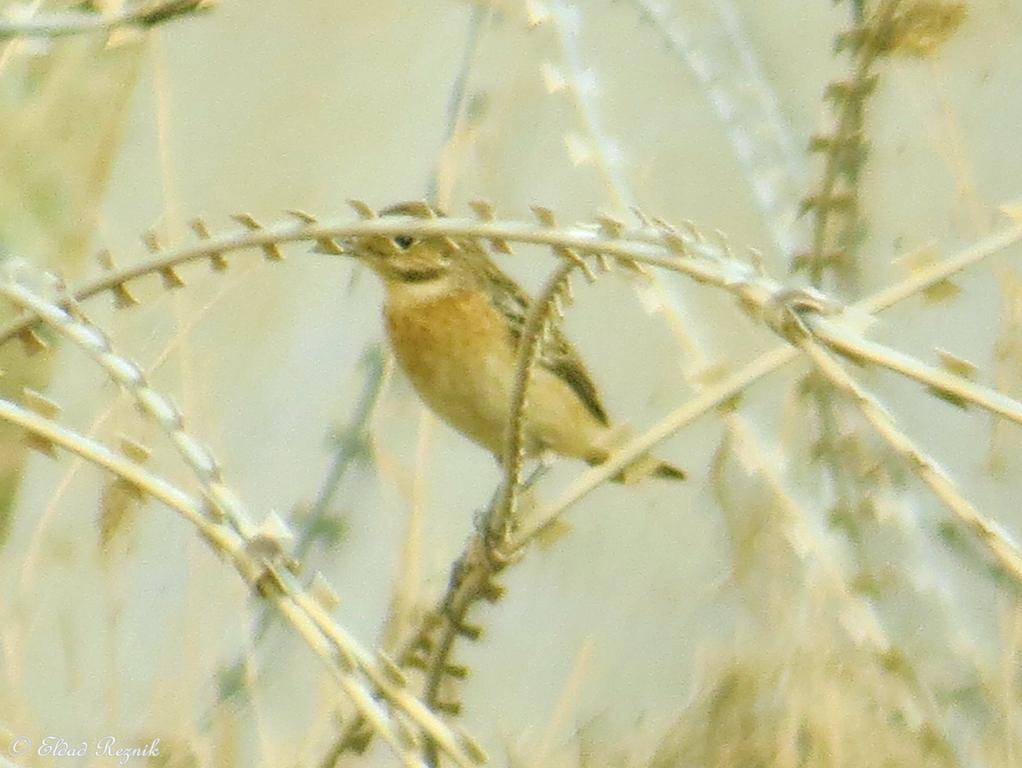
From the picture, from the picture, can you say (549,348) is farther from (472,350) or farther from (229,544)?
(229,544)

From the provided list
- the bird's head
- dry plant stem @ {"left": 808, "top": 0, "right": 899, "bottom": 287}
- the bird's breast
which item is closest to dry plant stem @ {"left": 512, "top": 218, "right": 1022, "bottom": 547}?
dry plant stem @ {"left": 808, "top": 0, "right": 899, "bottom": 287}

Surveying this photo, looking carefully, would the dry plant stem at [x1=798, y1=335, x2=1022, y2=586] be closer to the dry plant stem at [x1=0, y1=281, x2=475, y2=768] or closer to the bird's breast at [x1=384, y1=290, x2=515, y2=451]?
the dry plant stem at [x1=0, y1=281, x2=475, y2=768]

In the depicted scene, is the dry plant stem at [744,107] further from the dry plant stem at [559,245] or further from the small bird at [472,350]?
the dry plant stem at [559,245]

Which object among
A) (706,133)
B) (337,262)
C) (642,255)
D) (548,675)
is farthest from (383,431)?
(642,255)

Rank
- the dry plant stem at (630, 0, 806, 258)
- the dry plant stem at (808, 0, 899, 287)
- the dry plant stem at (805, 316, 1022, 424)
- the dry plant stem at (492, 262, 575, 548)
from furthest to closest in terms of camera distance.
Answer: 1. the dry plant stem at (630, 0, 806, 258)
2. the dry plant stem at (808, 0, 899, 287)
3. the dry plant stem at (492, 262, 575, 548)
4. the dry plant stem at (805, 316, 1022, 424)

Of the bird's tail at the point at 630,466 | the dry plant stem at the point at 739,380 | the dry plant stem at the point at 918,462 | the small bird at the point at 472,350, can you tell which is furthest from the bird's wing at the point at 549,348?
the dry plant stem at the point at 918,462
